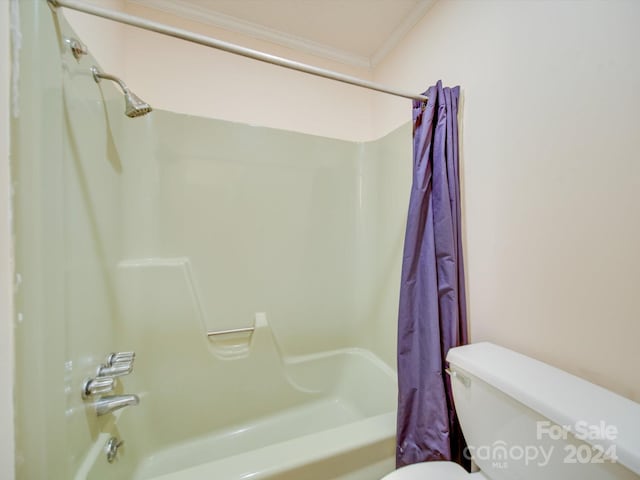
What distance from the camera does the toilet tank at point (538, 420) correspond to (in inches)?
18.9

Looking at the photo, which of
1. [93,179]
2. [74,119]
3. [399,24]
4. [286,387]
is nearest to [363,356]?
[286,387]

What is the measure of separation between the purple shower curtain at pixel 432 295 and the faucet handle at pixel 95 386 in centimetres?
104

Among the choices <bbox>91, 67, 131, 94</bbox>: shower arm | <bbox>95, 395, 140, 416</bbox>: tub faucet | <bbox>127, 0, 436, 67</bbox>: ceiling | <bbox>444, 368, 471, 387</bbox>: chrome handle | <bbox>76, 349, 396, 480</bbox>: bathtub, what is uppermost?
<bbox>127, 0, 436, 67</bbox>: ceiling

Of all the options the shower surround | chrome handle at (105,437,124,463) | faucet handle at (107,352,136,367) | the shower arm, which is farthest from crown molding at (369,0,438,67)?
chrome handle at (105,437,124,463)

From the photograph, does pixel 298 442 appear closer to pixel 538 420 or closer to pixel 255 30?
pixel 538 420

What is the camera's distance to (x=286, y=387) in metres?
1.49

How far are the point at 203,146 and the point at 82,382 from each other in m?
1.13

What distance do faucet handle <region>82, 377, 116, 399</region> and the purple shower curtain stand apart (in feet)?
3.43

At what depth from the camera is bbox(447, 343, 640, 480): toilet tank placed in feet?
1.57

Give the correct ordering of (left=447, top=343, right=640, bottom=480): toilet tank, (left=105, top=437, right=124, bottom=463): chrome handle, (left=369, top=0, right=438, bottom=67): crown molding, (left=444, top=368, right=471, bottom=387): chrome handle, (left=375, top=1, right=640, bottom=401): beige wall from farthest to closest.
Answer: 1. (left=369, top=0, right=438, bottom=67): crown molding
2. (left=105, top=437, right=124, bottom=463): chrome handle
3. (left=444, top=368, right=471, bottom=387): chrome handle
4. (left=375, top=1, right=640, bottom=401): beige wall
5. (left=447, top=343, right=640, bottom=480): toilet tank

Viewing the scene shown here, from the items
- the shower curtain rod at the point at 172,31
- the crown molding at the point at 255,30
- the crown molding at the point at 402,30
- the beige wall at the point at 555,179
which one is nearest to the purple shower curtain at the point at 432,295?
the beige wall at the point at 555,179

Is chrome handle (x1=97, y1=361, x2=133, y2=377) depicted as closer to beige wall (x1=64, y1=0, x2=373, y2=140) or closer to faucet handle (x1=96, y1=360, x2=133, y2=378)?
faucet handle (x1=96, y1=360, x2=133, y2=378)

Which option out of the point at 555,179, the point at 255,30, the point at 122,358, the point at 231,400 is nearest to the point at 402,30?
the point at 255,30

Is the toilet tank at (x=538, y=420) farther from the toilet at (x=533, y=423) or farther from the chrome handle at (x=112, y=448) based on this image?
the chrome handle at (x=112, y=448)
